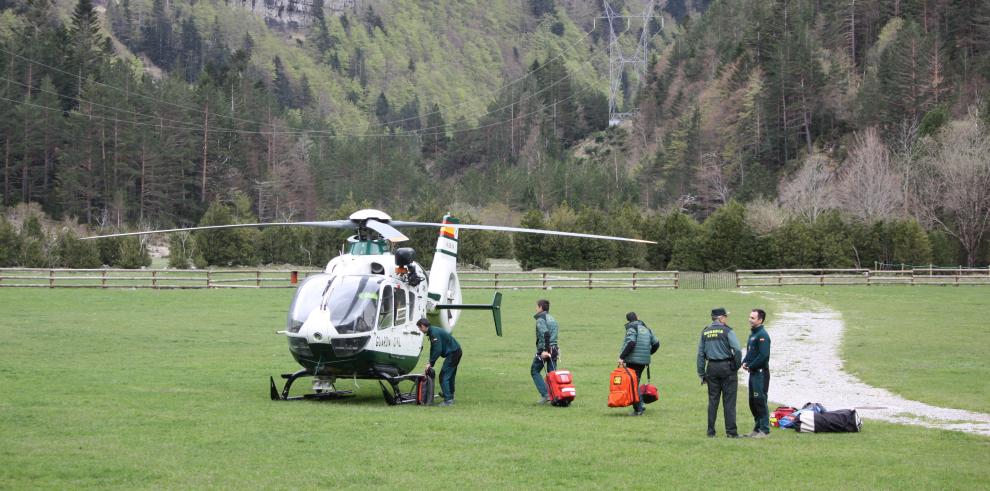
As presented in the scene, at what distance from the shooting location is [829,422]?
14961mm

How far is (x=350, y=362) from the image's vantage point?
17.2 m

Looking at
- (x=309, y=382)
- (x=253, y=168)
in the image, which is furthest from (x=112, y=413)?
(x=253, y=168)

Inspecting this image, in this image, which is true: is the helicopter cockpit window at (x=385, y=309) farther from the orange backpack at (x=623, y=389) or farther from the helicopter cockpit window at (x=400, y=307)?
the orange backpack at (x=623, y=389)

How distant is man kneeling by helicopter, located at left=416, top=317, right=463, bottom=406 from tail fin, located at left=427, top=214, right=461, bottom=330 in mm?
3334

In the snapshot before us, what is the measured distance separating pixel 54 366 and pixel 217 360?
331 centimetres

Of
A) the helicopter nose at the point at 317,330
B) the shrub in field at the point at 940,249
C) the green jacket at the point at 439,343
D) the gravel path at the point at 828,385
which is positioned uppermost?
the shrub in field at the point at 940,249

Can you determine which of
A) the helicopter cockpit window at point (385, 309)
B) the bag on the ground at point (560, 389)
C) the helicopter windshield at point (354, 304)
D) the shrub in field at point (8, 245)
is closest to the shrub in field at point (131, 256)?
the shrub in field at point (8, 245)

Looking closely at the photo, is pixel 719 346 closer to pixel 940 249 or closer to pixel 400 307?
pixel 400 307

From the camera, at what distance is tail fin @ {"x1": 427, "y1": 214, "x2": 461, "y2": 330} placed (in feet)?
70.3

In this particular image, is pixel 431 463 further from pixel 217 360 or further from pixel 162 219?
pixel 162 219

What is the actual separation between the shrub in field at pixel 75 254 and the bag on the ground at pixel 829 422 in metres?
55.2

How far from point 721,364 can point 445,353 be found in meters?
5.04

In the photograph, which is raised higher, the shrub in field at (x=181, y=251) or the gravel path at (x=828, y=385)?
the shrub in field at (x=181, y=251)

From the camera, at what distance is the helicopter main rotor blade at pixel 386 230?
1797 cm
